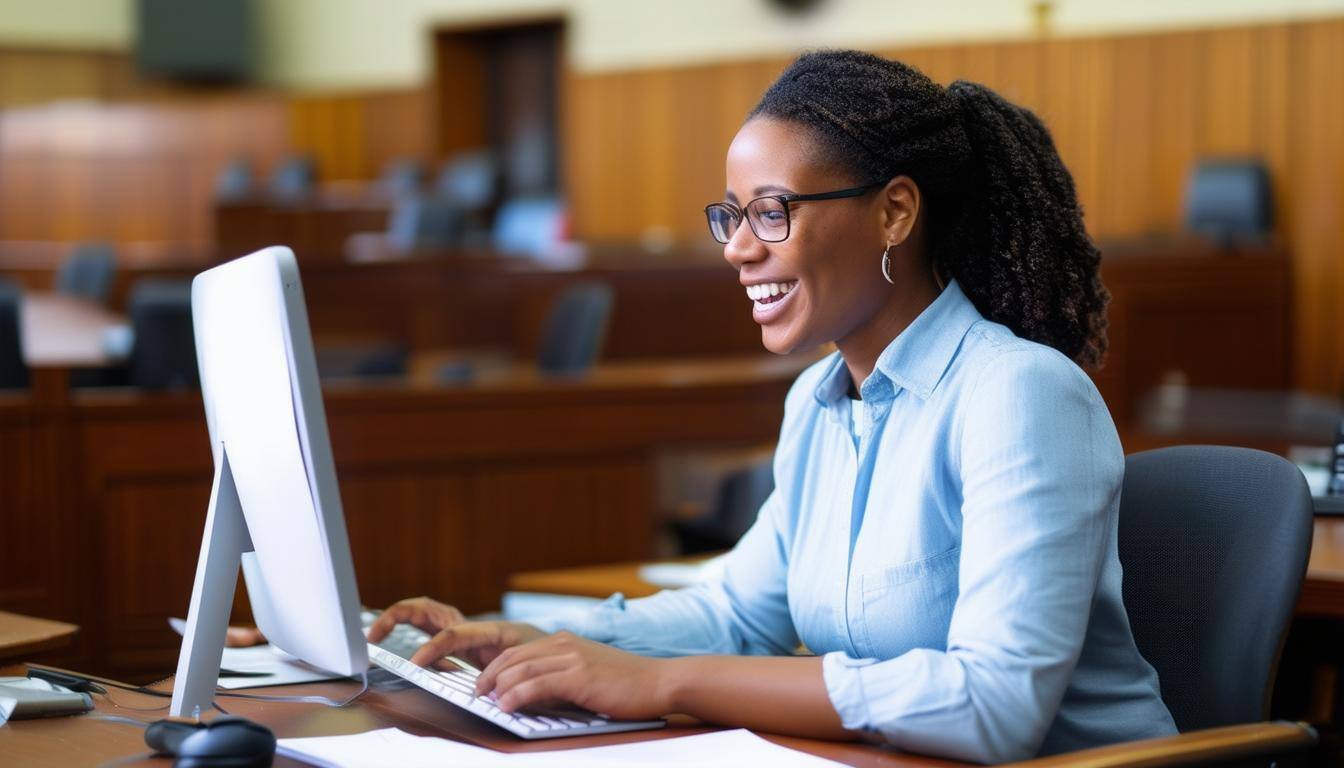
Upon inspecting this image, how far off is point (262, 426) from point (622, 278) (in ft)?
18.4

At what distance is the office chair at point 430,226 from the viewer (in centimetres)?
891

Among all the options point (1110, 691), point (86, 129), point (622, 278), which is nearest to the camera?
point (1110, 691)

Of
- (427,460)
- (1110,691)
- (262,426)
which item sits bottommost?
(427,460)

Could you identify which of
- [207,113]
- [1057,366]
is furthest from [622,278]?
[207,113]

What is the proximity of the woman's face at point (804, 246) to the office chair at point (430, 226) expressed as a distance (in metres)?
7.41

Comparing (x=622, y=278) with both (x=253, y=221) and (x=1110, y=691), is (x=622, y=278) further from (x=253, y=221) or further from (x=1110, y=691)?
(x=1110, y=691)

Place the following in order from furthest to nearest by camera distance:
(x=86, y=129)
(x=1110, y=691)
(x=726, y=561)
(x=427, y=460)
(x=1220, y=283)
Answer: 1. (x=86, y=129)
2. (x=1220, y=283)
3. (x=427, y=460)
4. (x=726, y=561)
5. (x=1110, y=691)

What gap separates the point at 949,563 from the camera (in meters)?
1.45

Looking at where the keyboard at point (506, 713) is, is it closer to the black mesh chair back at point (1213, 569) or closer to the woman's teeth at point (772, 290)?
the woman's teeth at point (772, 290)

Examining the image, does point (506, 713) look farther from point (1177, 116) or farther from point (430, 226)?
point (1177, 116)

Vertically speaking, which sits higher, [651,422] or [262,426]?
[262,426]

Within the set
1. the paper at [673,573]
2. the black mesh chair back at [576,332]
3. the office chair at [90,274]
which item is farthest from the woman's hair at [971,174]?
the office chair at [90,274]

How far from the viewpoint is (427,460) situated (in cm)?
429

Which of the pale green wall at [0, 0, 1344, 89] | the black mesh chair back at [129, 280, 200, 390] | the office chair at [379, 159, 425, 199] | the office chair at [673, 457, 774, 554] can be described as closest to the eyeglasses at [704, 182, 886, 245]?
the office chair at [673, 457, 774, 554]
